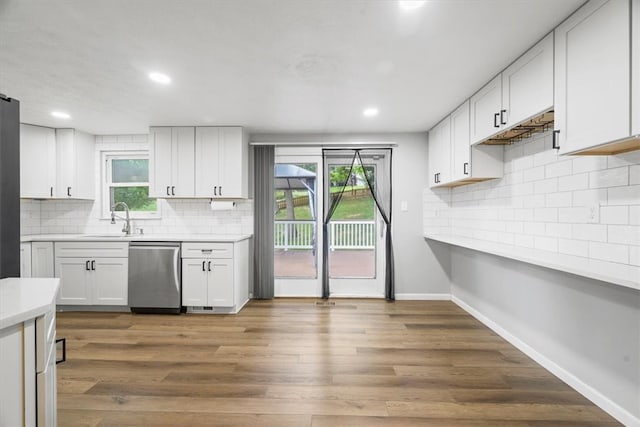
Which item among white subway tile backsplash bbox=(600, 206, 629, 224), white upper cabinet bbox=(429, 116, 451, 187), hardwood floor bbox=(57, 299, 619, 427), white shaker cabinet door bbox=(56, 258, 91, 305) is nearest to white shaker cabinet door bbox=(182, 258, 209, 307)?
hardwood floor bbox=(57, 299, 619, 427)

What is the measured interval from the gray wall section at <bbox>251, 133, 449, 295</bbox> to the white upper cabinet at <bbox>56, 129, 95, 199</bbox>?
235cm

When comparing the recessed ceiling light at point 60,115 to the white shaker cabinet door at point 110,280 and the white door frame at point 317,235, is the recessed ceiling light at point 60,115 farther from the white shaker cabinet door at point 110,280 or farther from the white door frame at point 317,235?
the white door frame at point 317,235

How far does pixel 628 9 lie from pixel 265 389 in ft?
9.50

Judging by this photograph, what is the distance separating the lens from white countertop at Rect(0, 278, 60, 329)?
96cm

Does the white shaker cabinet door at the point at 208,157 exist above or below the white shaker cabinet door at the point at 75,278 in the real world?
above

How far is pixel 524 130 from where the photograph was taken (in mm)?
2508

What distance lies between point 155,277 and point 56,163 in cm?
213

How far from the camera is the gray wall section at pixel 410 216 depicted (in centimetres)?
428

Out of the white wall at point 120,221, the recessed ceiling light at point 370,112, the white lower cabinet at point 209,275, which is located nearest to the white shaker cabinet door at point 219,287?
the white lower cabinet at point 209,275

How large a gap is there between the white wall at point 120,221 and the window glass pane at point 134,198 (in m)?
0.17

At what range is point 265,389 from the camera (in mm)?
2133

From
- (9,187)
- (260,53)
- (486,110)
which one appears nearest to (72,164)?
(9,187)

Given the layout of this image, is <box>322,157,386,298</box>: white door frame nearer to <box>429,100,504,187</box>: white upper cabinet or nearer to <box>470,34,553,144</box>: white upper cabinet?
<box>429,100,504,187</box>: white upper cabinet

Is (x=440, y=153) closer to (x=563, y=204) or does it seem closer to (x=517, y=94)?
(x=517, y=94)
